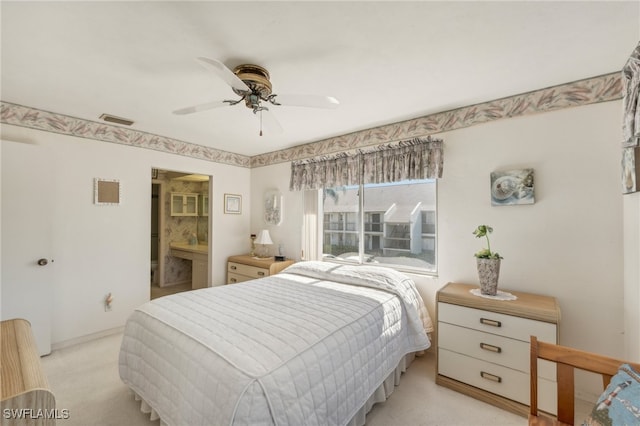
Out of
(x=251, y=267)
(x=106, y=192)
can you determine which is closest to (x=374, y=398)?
(x=251, y=267)

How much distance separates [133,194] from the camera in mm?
3363

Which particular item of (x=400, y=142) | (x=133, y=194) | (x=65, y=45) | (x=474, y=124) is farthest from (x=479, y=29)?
(x=133, y=194)

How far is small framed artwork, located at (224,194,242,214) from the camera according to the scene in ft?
14.3

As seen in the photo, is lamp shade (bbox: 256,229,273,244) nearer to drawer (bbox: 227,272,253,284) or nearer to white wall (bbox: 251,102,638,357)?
drawer (bbox: 227,272,253,284)

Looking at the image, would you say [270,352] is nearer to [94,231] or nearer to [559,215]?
[559,215]

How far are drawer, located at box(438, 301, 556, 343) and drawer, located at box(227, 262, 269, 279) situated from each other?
2303 millimetres

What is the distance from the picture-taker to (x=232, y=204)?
4441mm

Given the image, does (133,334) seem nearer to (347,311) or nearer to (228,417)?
(228,417)

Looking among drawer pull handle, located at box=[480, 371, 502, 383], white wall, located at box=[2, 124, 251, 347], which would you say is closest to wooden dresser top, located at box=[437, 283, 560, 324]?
drawer pull handle, located at box=[480, 371, 502, 383]

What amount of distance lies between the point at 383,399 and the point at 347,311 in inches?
28.5

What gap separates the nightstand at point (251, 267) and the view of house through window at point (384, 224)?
689 millimetres

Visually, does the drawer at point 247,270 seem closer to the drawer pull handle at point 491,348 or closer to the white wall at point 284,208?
the white wall at point 284,208

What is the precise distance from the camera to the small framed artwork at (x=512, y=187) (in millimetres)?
2285

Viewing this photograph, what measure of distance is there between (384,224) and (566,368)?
219 cm
